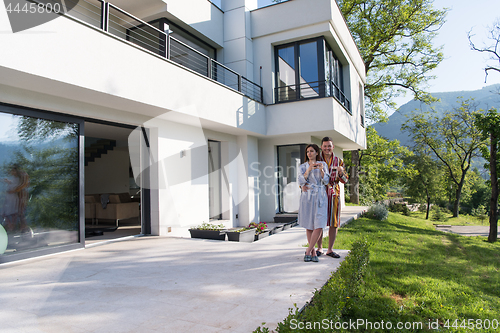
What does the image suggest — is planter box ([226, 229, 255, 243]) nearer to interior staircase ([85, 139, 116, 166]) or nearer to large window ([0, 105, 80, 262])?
large window ([0, 105, 80, 262])

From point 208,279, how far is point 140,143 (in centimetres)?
457

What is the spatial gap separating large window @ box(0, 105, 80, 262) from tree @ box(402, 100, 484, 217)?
99.1ft

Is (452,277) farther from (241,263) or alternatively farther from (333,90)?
(333,90)

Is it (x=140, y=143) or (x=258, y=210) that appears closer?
(x=140, y=143)

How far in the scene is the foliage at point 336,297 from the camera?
2031 mm

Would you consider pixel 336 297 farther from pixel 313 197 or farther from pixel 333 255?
pixel 333 255

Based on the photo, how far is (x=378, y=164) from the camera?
2520 centimetres

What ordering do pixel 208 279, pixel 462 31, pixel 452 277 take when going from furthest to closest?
1. pixel 462 31
2. pixel 452 277
3. pixel 208 279

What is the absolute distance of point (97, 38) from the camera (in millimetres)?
4750

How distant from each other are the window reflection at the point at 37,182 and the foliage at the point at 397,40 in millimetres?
20192

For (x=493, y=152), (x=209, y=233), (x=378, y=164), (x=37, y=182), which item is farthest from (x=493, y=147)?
(x=37, y=182)

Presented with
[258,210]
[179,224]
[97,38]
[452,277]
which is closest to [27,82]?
[97,38]

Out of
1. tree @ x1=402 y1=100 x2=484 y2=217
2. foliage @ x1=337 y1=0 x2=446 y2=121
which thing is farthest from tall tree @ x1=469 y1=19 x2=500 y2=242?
tree @ x1=402 y1=100 x2=484 y2=217

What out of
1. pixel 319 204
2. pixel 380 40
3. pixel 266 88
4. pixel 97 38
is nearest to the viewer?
pixel 319 204
